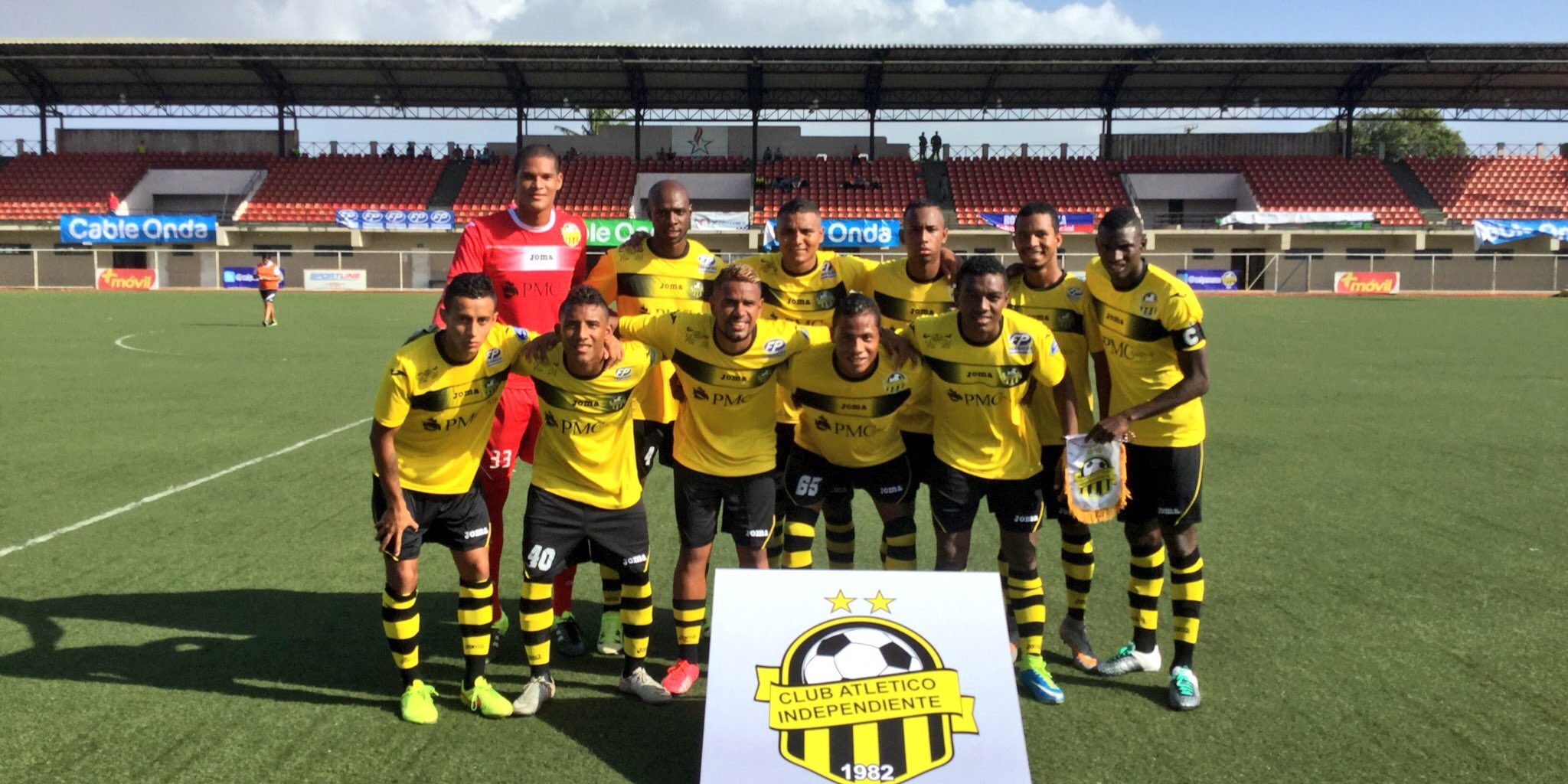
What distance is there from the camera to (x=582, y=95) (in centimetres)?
4325

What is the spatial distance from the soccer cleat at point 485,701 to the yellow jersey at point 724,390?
1.20 m

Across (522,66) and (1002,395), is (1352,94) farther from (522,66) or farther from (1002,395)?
(1002,395)

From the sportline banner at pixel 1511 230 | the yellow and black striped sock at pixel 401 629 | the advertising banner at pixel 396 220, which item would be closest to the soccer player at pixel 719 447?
the yellow and black striped sock at pixel 401 629

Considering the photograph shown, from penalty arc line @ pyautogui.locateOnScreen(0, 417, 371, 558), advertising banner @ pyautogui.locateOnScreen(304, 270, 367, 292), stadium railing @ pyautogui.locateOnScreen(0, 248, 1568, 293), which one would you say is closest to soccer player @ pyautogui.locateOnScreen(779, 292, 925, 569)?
penalty arc line @ pyautogui.locateOnScreen(0, 417, 371, 558)

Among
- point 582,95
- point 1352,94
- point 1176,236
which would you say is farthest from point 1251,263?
point 582,95

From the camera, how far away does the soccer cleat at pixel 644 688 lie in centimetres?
454


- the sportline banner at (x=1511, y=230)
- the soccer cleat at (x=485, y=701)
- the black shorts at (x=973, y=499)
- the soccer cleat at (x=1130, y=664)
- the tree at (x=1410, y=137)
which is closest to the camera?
the soccer cleat at (x=485, y=701)

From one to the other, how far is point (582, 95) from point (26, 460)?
1426 inches

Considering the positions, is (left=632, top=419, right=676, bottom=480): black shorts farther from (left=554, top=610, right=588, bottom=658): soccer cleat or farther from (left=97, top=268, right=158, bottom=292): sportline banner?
(left=97, top=268, right=158, bottom=292): sportline banner

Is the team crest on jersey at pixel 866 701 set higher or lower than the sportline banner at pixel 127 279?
lower

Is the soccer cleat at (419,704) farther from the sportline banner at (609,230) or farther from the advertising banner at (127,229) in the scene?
the advertising banner at (127,229)

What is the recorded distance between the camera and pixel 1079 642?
5.10 metres

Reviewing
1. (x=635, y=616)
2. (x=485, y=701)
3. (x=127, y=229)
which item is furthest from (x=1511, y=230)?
(x=127, y=229)

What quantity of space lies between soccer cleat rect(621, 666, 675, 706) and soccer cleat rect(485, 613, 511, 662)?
2.72ft
